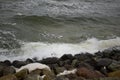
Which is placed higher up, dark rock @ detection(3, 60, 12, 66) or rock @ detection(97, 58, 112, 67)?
rock @ detection(97, 58, 112, 67)

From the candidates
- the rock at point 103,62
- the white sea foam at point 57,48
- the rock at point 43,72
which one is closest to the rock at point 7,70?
the rock at point 43,72

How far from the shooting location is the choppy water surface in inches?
408

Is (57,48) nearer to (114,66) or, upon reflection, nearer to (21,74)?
(114,66)

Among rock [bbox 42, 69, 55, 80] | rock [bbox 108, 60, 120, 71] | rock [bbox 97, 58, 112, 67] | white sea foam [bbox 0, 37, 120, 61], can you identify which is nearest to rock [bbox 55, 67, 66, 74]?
rock [bbox 42, 69, 55, 80]

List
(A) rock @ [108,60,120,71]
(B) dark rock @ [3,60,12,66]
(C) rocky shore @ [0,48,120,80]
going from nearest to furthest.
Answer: (C) rocky shore @ [0,48,120,80] → (A) rock @ [108,60,120,71] → (B) dark rock @ [3,60,12,66]

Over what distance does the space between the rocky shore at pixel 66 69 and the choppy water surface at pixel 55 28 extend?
1.44 m

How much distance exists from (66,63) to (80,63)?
507mm

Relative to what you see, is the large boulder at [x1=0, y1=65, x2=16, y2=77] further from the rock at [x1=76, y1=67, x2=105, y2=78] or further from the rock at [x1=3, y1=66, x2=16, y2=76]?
the rock at [x1=76, y1=67, x2=105, y2=78]

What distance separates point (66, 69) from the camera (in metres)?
7.49

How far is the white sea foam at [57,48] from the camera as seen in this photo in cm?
966

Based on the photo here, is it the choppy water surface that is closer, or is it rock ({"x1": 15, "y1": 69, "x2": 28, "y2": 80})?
rock ({"x1": 15, "y1": 69, "x2": 28, "y2": 80})

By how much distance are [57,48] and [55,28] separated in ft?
11.5

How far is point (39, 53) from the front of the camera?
980 cm

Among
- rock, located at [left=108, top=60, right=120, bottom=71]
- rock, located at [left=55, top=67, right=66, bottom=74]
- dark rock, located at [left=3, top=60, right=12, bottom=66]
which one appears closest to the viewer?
rock, located at [left=55, top=67, right=66, bottom=74]
